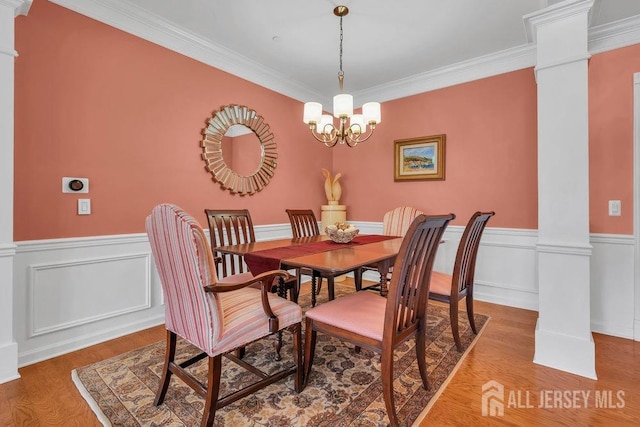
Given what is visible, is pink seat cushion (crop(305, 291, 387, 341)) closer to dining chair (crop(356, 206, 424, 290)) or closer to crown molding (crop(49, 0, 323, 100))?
dining chair (crop(356, 206, 424, 290))

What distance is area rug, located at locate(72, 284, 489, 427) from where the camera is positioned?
1.51m

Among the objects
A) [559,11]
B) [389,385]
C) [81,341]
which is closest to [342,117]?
[559,11]

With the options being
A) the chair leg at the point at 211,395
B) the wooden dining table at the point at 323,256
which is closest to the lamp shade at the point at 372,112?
the wooden dining table at the point at 323,256

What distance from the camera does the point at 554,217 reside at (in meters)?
2.06

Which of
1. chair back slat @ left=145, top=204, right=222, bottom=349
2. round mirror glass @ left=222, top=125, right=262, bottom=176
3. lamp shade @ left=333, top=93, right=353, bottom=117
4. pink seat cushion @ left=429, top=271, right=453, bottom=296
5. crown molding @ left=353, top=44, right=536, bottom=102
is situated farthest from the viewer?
round mirror glass @ left=222, top=125, right=262, bottom=176

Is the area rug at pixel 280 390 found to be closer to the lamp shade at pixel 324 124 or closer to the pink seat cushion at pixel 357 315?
the pink seat cushion at pixel 357 315

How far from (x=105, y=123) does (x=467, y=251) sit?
2.95 m

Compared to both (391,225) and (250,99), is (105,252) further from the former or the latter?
(391,225)

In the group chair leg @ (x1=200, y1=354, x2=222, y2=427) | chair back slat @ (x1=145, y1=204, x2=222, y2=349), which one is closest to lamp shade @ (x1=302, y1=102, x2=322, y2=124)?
chair back slat @ (x1=145, y1=204, x2=222, y2=349)

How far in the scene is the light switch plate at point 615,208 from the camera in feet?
8.29

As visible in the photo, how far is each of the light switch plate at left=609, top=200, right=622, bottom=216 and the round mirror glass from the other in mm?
3408

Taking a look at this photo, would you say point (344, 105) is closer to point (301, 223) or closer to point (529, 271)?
point (301, 223)

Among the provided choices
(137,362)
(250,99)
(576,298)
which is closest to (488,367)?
(576,298)

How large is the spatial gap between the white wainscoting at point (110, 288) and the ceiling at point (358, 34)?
176cm
